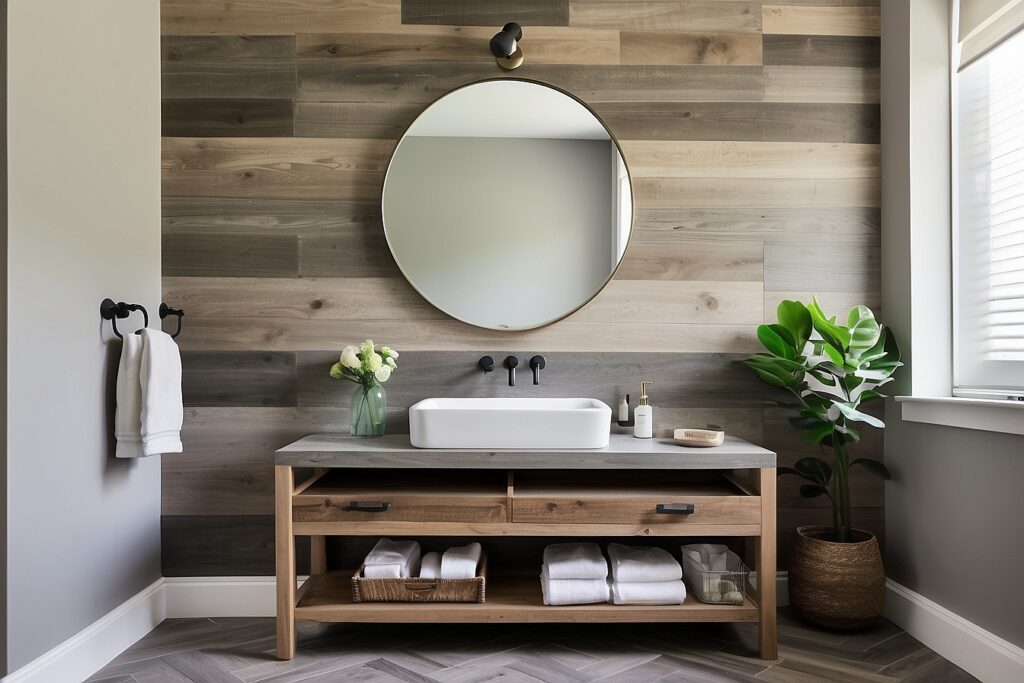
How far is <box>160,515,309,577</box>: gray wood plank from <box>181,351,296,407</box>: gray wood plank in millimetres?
422

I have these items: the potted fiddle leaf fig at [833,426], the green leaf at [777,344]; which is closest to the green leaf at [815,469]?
the potted fiddle leaf fig at [833,426]

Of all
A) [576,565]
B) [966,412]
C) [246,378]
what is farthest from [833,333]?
[246,378]

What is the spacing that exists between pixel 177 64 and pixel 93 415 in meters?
1.30

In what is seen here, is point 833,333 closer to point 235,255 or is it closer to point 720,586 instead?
point 720,586

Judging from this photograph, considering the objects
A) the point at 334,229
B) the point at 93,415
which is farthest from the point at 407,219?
the point at 93,415

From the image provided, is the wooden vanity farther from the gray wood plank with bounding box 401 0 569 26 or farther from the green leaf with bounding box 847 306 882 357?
the gray wood plank with bounding box 401 0 569 26

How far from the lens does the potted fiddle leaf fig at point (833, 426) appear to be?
2.21 m

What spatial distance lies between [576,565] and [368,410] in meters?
0.84

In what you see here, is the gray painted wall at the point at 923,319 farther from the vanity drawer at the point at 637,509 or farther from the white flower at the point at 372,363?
the white flower at the point at 372,363

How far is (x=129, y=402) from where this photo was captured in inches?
→ 83.8

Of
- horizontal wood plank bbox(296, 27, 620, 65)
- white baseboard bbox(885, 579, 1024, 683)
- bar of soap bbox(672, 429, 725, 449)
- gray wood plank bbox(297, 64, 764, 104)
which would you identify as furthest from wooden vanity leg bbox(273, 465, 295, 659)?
white baseboard bbox(885, 579, 1024, 683)

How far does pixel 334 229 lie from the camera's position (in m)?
2.52

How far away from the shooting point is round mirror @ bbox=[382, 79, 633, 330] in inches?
98.4

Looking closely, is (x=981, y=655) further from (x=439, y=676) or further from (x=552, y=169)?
(x=552, y=169)
